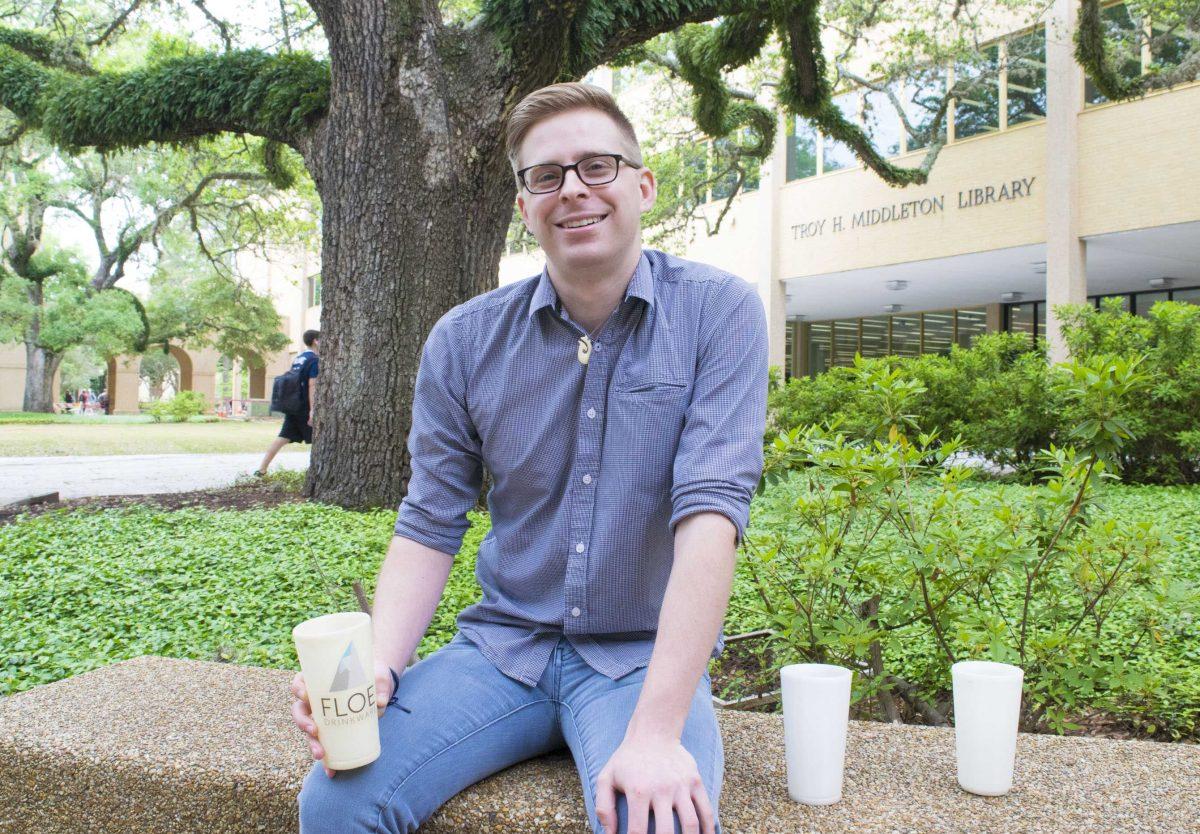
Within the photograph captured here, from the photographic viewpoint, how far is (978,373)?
Answer: 11.1 m

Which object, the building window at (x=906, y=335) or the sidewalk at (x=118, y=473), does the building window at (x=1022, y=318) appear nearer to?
the building window at (x=906, y=335)

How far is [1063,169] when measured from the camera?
14977 mm

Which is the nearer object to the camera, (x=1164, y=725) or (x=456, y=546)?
(x=456, y=546)

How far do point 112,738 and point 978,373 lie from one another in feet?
34.5

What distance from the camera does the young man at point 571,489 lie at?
1.72 m

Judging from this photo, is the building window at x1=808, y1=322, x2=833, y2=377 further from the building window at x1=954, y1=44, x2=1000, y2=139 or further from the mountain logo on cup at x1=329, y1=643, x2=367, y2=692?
the mountain logo on cup at x1=329, y1=643, x2=367, y2=692

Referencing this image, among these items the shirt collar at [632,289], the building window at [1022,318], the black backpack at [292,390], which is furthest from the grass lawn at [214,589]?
the building window at [1022,318]

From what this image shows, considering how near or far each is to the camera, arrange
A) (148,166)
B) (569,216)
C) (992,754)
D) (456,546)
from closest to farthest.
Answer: (992,754) → (569,216) → (456,546) → (148,166)

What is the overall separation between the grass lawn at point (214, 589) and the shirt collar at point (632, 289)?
45.5 inches

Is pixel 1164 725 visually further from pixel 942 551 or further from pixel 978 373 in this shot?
pixel 978 373

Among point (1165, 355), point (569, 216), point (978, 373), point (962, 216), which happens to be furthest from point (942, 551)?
point (962, 216)

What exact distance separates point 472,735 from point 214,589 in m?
3.42

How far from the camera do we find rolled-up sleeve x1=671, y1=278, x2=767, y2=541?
1.78 metres

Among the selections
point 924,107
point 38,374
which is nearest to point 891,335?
point 924,107
